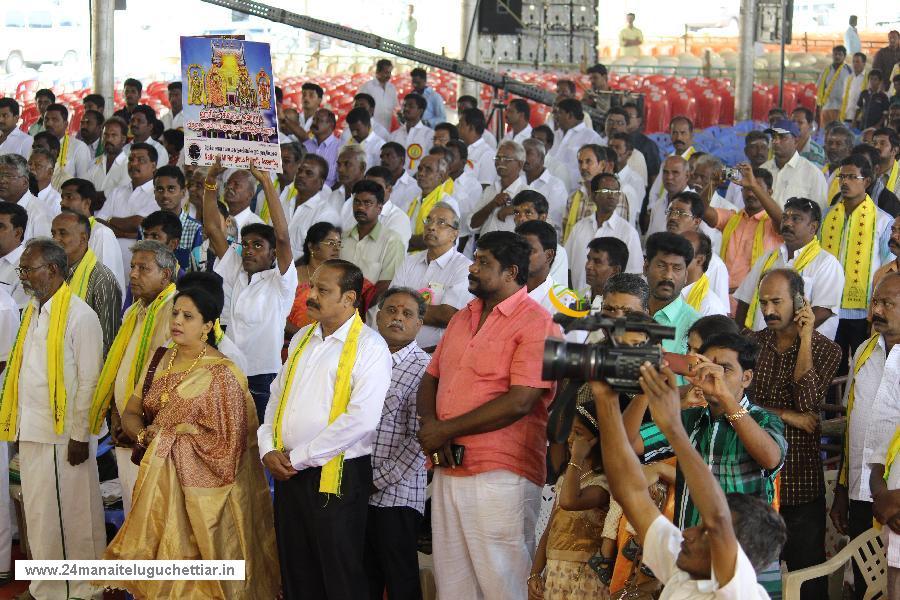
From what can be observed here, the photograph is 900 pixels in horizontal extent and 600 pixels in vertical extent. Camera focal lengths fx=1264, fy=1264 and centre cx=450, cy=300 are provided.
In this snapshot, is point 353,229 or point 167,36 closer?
point 353,229

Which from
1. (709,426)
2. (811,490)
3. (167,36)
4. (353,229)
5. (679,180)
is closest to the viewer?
(709,426)

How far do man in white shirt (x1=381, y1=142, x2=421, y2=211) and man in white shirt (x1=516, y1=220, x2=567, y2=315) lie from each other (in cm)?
362

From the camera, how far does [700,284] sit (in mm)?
5789

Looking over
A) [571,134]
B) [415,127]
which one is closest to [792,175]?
[571,134]

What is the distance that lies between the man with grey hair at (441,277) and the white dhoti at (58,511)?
1.75 m

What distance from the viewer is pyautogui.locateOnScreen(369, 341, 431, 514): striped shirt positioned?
487 centimetres

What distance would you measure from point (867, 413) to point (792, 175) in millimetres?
4189

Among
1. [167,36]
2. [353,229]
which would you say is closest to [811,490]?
[353,229]

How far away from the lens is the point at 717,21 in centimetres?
3108

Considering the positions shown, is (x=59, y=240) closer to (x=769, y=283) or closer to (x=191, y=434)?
(x=191, y=434)

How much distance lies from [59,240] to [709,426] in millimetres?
3677

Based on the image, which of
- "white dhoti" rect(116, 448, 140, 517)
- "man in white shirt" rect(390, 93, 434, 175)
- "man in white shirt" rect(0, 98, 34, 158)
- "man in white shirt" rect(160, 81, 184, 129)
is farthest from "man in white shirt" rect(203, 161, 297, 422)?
"man in white shirt" rect(160, 81, 184, 129)

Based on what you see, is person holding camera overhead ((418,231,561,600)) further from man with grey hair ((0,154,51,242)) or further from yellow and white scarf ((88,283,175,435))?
man with grey hair ((0,154,51,242))

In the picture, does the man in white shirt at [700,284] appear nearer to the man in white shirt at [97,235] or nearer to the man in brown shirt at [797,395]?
the man in brown shirt at [797,395]
